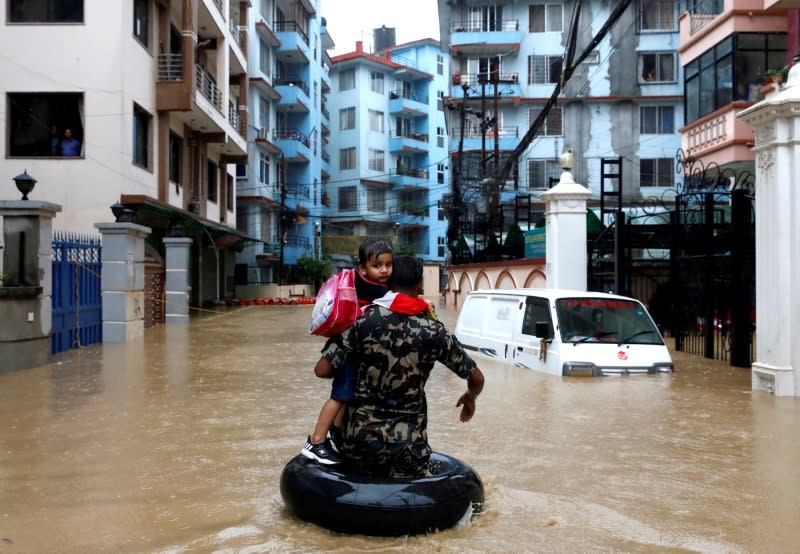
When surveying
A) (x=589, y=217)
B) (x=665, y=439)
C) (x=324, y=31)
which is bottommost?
(x=665, y=439)

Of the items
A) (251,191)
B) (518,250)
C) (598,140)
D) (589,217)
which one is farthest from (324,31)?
(589,217)

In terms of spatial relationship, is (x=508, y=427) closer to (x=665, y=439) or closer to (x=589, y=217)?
(x=665, y=439)

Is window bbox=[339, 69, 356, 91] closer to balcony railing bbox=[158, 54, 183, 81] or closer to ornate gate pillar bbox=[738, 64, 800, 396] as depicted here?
balcony railing bbox=[158, 54, 183, 81]

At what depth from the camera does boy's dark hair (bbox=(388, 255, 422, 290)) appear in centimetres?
481

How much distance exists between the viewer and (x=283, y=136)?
53.7 m

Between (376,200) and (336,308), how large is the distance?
62076mm

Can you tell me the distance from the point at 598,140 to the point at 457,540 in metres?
38.7

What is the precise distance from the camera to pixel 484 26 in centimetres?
4331

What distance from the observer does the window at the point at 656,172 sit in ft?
133

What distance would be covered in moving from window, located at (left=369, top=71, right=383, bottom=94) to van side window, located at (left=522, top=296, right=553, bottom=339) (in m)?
56.4

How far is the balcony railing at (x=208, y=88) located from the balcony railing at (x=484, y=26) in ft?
57.1

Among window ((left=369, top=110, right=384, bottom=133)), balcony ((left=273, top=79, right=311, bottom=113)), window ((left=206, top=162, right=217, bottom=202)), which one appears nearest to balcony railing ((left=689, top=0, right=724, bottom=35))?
window ((left=206, top=162, right=217, bottom=202))

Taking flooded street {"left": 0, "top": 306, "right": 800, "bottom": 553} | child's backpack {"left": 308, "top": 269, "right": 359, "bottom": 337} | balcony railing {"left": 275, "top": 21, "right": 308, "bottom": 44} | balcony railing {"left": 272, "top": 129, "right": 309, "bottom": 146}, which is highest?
balcony railing {"left": 275, "top": 21, "right": 308, "bottom": 44}

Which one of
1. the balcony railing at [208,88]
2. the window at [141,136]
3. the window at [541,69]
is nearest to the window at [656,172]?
the window at [541,69]
